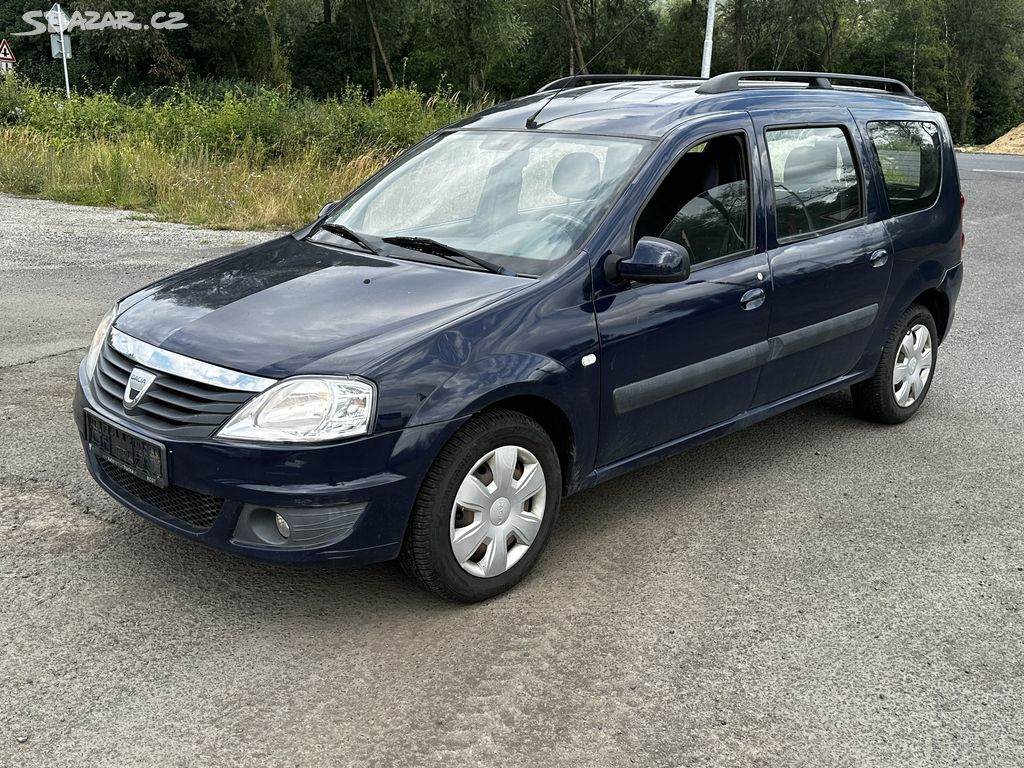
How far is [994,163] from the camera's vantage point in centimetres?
2480

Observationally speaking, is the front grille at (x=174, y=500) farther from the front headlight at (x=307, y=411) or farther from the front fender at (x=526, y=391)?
the front fender at (x=526, y=391)

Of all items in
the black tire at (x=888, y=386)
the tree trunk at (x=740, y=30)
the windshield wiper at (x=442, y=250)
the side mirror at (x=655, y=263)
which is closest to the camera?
the side mirror at (x=655, y=263)

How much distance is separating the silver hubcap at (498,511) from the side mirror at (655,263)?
0.80 meters

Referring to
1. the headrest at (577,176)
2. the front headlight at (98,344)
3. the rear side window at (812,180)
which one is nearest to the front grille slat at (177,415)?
the front headlight at (98,344)

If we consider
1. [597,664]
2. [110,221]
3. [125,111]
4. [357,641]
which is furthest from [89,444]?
[125,111]

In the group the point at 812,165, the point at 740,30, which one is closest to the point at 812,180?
the point at 812,165

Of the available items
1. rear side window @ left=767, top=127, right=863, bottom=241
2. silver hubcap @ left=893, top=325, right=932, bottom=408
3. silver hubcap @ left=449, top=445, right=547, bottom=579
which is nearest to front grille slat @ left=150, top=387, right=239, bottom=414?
silver hubcap @ left=449, top=445, right=547, bottom=579

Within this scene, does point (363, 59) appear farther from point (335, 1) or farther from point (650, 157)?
point (650, 157)

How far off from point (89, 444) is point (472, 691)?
5.64ft

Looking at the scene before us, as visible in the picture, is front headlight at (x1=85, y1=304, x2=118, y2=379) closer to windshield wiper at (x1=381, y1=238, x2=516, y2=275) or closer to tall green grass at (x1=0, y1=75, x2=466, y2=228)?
windshield wiper at (x1=381, y1=238, x2=516, y2=275)

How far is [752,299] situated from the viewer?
4574mm

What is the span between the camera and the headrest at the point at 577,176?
427 cm

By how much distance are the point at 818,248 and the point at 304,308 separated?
253 centimetres

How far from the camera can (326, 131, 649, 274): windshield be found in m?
4.14
